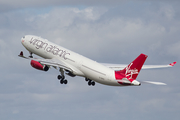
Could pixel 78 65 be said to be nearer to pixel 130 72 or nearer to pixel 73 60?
pixel 73 60

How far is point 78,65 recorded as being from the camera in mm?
74375

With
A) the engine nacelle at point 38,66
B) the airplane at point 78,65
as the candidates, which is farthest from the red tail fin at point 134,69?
Result: the engine nacelle at point 38,66

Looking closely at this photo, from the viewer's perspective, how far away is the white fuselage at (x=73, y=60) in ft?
232

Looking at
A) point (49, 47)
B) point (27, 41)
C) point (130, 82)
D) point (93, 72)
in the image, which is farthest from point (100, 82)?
point (27, 41)

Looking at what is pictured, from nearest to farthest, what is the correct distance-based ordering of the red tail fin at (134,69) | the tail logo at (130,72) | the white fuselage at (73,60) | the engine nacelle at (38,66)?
the red tail fin at (134,69) → the tail logo at (130,72) → the white fuselage at (73,60) → the engine nacelle at (38,66)

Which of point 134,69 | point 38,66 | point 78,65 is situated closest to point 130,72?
point 134,69

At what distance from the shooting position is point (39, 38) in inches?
3295

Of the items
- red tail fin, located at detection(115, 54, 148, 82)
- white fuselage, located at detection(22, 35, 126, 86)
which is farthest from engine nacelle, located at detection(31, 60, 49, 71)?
red tail fin, located at detection(115, 54, 148, 82)

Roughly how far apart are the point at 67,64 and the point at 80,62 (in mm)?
3255

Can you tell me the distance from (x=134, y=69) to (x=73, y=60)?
12941 mm

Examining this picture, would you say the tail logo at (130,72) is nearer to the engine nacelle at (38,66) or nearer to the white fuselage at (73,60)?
the white fuselage at (73,60)

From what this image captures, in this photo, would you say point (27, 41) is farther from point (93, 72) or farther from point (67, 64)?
point (93, 72)

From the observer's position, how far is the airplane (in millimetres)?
67281

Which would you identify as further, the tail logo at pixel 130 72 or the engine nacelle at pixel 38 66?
the engine nacelle at pixel 38 66
